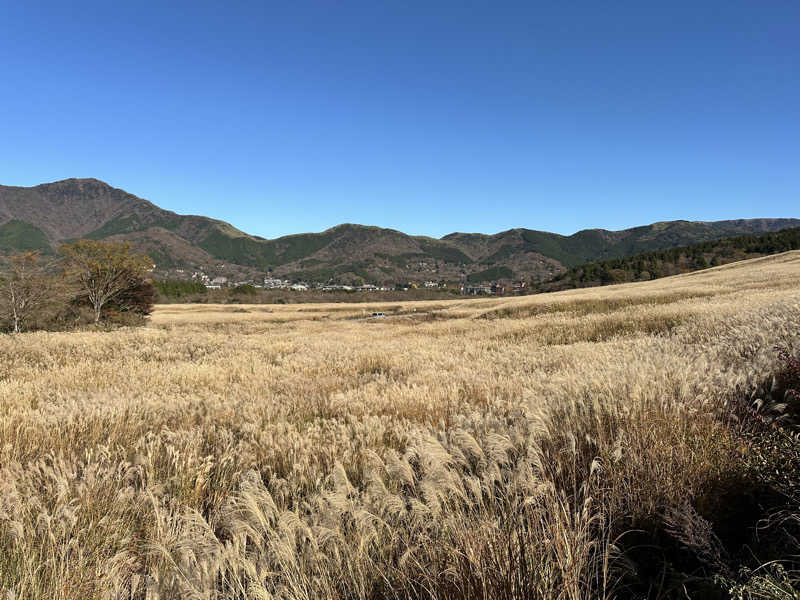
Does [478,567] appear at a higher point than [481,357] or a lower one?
higher

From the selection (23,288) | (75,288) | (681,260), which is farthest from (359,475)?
(681,260)

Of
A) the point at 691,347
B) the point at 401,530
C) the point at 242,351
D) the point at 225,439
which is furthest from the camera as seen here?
the point at 242,351

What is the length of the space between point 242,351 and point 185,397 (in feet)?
22.2

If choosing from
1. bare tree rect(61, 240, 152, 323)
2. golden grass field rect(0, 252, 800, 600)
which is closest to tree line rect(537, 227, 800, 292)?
bare tree rect(61, 240, 152, 323)

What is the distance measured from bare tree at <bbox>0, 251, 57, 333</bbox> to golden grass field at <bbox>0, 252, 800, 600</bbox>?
22.7 m

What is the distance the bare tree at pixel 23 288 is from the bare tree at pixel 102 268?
5065 millimetres

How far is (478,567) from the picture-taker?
5.94 ft

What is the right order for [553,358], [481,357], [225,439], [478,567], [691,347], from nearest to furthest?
[478,567], [225,439], [691,347], [553,358], [481,357]

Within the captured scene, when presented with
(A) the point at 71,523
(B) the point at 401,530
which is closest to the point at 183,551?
(A) the point at 71,523

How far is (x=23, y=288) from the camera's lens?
77.8 ft

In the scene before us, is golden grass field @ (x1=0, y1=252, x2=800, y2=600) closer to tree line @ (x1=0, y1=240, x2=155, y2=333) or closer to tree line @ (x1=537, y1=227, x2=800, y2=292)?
tree line @ (x1=0, y1=240, x2=155, y2=333)

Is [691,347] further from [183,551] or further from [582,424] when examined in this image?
[183,551]

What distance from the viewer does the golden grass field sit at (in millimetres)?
1972

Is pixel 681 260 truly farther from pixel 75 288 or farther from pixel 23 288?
pixel 23 288
